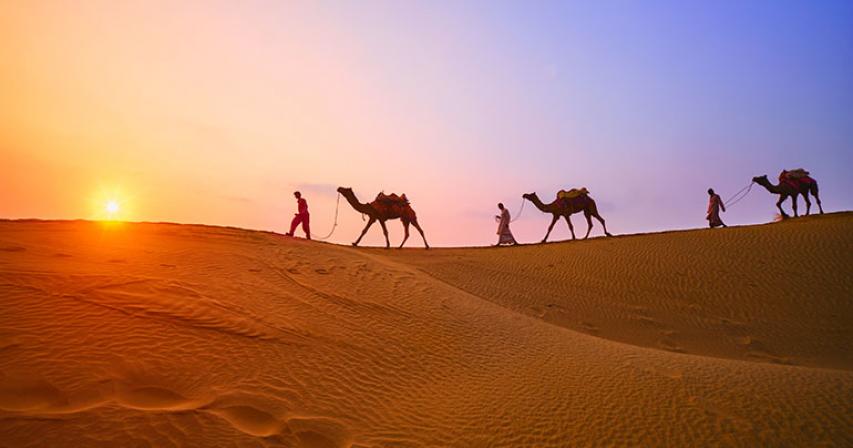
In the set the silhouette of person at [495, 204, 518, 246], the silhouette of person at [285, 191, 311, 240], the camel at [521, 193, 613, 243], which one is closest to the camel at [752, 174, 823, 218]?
the camel at [521, 193, 613, 243]

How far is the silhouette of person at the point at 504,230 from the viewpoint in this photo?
2144 centimetres

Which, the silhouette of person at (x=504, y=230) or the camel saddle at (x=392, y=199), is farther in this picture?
the silhouette of person at (x=504, y=230)

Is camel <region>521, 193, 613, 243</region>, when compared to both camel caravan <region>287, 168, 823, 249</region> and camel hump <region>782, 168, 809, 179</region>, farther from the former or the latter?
camel hump <region>782, 168, 809, 179</region>

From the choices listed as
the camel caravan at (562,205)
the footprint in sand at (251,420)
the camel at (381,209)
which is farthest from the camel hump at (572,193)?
the footprint in sand at (251,420)

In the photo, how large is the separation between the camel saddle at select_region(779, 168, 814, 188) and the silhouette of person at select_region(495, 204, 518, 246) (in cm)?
1217

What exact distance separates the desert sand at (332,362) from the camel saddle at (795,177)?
12.0 m

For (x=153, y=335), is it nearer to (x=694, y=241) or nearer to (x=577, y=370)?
(x=577, y=370)

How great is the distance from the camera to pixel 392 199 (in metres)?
18.2

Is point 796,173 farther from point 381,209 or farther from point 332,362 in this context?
point 332,362

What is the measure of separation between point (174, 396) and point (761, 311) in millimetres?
13434

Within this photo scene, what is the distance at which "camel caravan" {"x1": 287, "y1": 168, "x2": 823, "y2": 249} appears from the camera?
17.9 meters

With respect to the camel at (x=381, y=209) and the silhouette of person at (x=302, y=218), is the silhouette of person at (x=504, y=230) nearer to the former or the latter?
the camel at (x=381, y=209)

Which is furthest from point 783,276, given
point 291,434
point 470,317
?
point 291,434

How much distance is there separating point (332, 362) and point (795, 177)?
23250 mm
